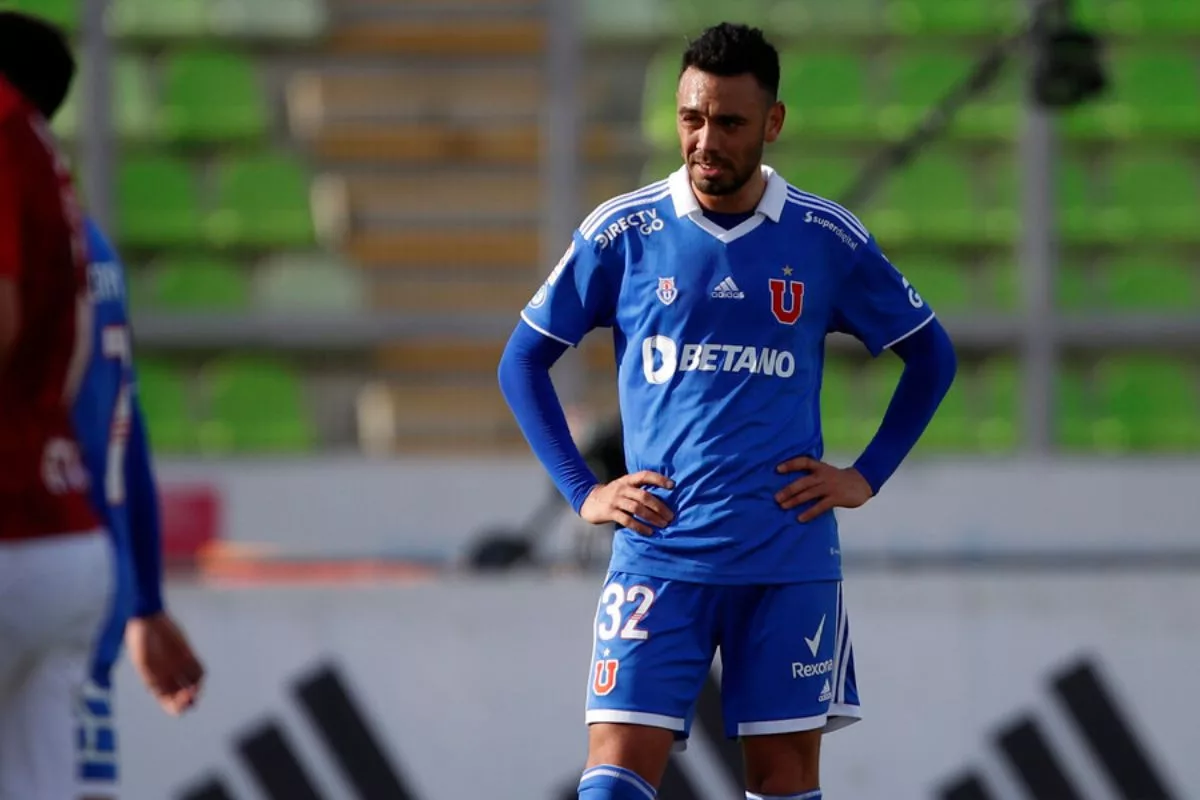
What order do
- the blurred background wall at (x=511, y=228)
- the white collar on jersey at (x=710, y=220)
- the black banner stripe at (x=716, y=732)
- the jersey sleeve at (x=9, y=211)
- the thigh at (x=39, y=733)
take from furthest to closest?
the blurred background wall at (x=511, y=228)
the black banner stripe at (x=716, y=732)
the white collar on jersey at (x=710, y=220)
the thigh at (x=39, y=733)
the jersey sleeve at (x=9, y=211)

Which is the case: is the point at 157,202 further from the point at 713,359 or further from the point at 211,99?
the point at 713,359

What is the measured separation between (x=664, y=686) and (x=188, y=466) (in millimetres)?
7732

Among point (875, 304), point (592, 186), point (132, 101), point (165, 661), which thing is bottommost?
point (165, 661)

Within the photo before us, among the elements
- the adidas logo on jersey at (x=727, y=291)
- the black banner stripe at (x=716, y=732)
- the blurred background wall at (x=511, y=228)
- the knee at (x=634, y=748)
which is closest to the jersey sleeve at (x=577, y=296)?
the adidas logo on jersey at (x=727, y=291)

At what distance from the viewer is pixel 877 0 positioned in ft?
41.2

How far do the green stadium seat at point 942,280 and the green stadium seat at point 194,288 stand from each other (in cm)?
369

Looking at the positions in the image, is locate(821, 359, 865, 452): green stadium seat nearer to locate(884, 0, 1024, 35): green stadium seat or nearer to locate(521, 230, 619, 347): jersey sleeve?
locate(884, 0, 1024, 35): green stadium seat

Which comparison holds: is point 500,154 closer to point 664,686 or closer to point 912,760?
point 912,760

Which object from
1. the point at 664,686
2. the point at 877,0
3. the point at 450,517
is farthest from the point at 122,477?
the point at 877,0

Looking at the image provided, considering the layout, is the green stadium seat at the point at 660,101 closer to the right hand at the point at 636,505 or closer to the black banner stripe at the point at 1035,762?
the black banner stripe at the point at 1035,762

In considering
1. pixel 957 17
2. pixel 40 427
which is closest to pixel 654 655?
pixel 40 427

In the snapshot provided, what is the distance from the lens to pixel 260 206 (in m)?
12.4

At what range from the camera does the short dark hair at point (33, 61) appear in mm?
3447

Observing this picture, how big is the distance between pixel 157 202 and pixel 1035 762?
7005 millimetres
